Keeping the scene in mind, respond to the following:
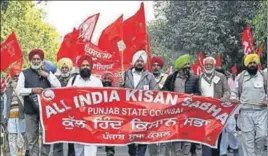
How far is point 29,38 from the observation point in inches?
2542

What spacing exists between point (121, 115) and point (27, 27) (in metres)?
51.1

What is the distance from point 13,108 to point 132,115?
466 cm

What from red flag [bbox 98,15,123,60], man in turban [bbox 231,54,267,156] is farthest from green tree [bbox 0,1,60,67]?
man in turban [bbox 231,54,267,156]

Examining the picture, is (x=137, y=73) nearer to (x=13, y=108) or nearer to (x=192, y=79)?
(x=192, y=79)

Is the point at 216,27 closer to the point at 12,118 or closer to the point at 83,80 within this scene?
the point at 12,118

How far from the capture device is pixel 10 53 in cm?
1970

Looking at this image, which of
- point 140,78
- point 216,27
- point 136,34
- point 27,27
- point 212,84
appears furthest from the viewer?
point 27,27

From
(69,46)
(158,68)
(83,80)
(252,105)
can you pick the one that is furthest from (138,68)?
(69,46)

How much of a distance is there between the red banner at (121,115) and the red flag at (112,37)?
1108 centimetres

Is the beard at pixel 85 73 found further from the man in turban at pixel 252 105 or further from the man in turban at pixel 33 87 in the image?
the man in turban at pixel 252 105

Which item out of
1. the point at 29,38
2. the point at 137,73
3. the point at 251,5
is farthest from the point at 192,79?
the point at 29,38

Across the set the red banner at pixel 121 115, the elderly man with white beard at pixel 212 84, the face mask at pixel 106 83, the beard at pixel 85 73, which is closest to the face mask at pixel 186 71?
the elderly man with white beard at pixel 212 84

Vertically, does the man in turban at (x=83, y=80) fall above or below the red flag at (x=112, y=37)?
below

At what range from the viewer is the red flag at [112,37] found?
2278 cm
